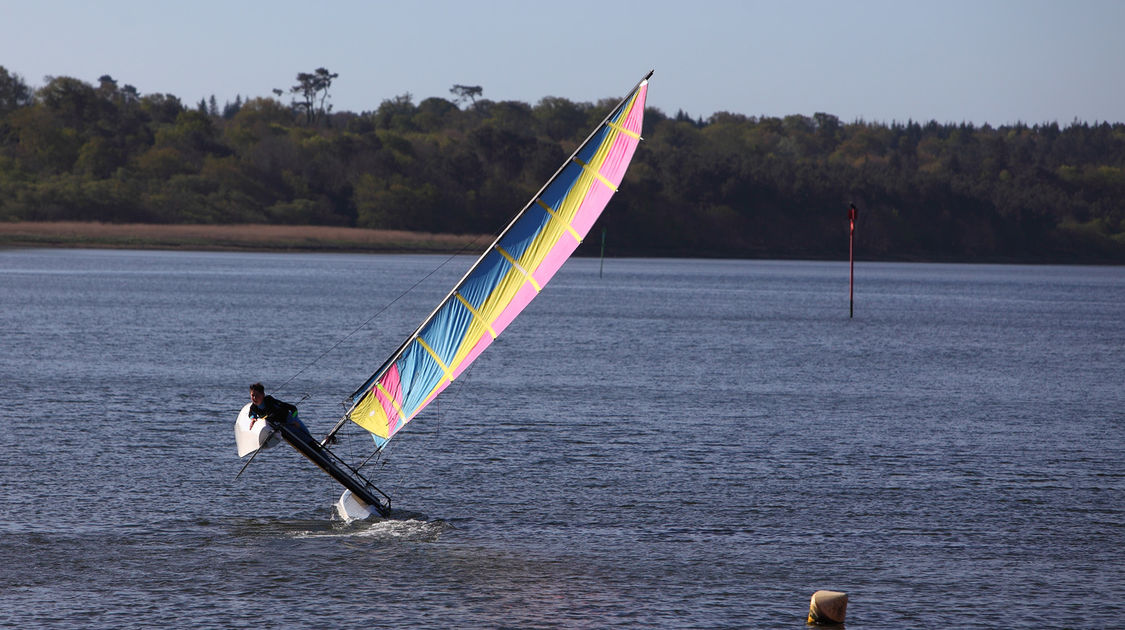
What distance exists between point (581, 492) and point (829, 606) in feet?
32.9

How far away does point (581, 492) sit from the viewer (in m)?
28.8

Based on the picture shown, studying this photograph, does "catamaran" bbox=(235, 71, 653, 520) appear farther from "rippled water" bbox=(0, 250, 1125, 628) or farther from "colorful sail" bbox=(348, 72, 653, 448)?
"rippled water" bbox=(0, 250, 1125, 628)

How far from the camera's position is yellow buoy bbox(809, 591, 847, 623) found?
19.4m

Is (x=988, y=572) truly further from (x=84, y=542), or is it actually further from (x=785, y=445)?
(x=84, y=542)

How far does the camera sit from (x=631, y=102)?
2414cm

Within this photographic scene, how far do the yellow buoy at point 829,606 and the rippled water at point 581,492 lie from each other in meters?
0.70

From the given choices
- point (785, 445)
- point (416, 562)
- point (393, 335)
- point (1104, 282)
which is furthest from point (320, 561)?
point (1104, 282)

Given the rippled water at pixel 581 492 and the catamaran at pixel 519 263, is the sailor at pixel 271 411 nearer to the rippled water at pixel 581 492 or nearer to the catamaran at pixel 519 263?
the catamaran at pixel 519 263

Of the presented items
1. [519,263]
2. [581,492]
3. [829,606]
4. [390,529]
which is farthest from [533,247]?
[829,606]

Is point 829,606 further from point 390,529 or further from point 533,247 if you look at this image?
point 390,529

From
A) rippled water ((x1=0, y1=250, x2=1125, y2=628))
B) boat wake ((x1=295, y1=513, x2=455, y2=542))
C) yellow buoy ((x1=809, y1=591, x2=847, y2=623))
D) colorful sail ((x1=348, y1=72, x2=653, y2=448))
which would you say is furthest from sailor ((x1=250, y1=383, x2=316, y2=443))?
yellow buoy ((x1=809, y1=591, x2=847, y2=623))

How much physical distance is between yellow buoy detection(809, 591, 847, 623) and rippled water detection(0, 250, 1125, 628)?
701 millimetres

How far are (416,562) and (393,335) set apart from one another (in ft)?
187

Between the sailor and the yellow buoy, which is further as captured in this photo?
the sailor
